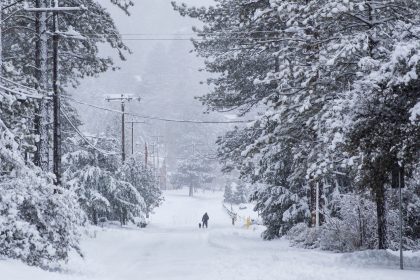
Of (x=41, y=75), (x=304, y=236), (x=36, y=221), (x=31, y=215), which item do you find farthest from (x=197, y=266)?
(x=41, y=75)

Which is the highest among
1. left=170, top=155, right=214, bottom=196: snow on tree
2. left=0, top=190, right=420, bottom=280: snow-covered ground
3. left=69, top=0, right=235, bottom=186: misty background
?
left=69, top=0, right=235, bottom=186: misty background

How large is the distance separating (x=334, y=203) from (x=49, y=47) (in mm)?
13447

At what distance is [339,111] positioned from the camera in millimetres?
12266

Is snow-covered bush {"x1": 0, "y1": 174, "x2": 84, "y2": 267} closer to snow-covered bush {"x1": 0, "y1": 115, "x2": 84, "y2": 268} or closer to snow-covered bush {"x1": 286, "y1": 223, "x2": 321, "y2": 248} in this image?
snow-covered bush {"x1": 0, "y1": 115, "x2": 84, "y2": 268}

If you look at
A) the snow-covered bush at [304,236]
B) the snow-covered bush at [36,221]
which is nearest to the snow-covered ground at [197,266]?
the snow-covered bush at [36,221]

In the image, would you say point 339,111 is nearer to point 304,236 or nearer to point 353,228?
point 353,228

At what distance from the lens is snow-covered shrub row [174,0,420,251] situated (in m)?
11.3

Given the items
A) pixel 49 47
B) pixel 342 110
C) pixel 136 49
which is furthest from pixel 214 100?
pixel 136 49

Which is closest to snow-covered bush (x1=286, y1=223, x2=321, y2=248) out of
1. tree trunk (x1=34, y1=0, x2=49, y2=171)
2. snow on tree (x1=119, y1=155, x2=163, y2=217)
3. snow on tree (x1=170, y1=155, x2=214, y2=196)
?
tree trunk (x1=34, y1=0, x2=49, y2=171)

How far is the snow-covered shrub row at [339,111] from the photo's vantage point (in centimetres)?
1126

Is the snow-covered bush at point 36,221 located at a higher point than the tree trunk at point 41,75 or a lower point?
lower

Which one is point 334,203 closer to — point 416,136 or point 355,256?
point 355,256

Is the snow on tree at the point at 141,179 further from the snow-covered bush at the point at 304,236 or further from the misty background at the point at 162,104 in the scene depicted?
the misty background at the point at 162,104

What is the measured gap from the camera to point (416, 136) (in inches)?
423
